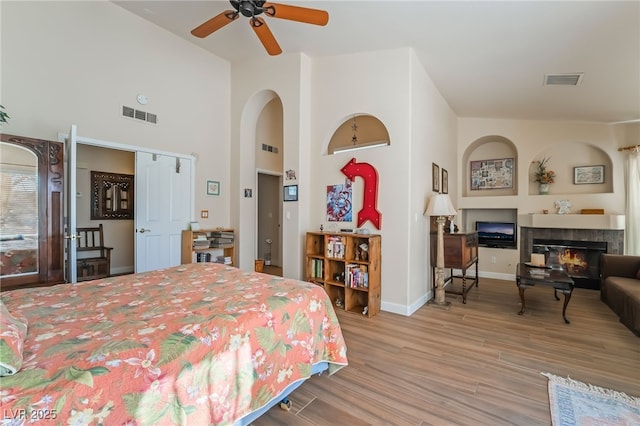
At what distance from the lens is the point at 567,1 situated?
227 centimetres

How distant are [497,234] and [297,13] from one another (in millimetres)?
5163

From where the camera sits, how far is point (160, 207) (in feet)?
13.4

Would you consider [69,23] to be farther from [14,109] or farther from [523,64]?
[523,64]

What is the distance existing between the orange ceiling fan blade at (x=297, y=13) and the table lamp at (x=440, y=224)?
2.51m

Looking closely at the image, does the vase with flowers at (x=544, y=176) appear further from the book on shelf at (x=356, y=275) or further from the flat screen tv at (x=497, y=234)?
the book on shelf at (x=356, y=275)

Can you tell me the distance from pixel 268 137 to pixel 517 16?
14.1 ft

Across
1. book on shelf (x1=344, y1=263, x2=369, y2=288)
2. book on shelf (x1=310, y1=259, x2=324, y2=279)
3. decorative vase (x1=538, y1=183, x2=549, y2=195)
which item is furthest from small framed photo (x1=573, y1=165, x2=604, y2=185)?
book on shelf (x1=310, y1=259, x2=324, y2=279)

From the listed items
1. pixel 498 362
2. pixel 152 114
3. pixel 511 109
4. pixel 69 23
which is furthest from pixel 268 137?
pixel 498 362

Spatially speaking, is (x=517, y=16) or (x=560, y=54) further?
(x=560, y=54)

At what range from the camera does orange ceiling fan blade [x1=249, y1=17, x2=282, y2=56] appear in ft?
8.37

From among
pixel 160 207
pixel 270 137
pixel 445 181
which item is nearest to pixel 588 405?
pixel 445 181

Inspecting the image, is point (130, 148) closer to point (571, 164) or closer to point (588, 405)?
point (588, 405)

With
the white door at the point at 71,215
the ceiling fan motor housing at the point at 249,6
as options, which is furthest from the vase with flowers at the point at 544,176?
the white door at the point at 71,215

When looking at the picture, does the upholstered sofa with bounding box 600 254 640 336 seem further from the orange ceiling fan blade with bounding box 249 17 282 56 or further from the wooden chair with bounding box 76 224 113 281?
the wooden chair with bounding box 76 224 113 281
